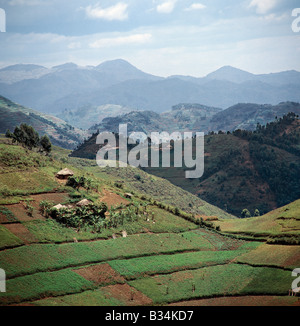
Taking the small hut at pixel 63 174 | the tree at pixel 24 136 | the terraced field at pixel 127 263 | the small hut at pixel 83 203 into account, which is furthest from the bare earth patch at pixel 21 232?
the tree at pixel 24 136

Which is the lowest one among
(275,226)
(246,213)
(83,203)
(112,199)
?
(246,213)

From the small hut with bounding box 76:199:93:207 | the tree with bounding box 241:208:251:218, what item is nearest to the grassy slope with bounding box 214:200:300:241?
the small hut with bounding box 76:199:93:207

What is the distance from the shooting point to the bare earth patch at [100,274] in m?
40.3

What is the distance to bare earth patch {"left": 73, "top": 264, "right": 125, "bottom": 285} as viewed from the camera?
40341mm

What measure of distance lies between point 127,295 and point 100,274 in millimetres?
4438

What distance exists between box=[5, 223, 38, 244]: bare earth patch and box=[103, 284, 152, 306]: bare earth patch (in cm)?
1180

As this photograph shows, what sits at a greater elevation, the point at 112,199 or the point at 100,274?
the point at 112,199

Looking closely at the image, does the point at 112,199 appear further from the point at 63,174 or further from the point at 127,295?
the point at 127,295

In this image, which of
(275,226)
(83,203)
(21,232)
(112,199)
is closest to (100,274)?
(21,232)

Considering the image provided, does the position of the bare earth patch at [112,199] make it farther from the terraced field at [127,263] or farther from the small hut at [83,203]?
the small hut at [83,203]

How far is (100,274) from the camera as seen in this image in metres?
41.5
